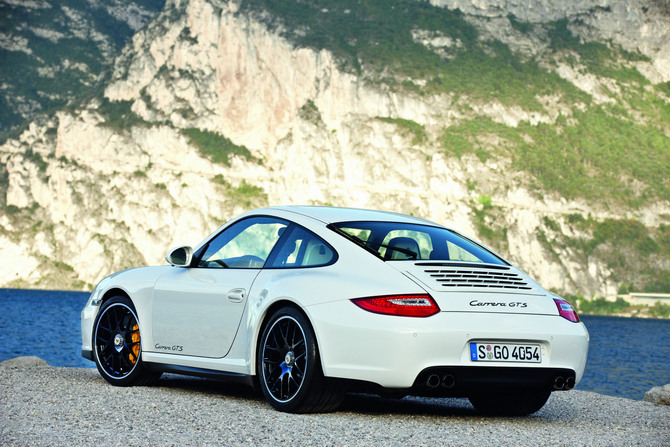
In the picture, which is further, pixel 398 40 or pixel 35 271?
pixel 398 40

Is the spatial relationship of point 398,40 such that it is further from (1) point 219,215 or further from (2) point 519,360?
(2) point 519,360

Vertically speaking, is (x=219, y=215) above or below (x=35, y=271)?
above

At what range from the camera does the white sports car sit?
199 inches

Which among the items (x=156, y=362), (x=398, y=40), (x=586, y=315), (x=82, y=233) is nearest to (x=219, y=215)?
(x=82, y=233)

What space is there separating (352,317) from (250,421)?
Answer: 3.00ft

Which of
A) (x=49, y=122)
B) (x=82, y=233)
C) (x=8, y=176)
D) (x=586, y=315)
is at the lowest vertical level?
(x=586, y=315)

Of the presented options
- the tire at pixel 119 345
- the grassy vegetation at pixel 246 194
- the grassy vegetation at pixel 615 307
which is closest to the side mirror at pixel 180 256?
the tire at pixel 119 345

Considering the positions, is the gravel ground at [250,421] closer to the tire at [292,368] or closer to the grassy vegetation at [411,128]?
the tire at [292,368]

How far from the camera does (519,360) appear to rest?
5.26 meters

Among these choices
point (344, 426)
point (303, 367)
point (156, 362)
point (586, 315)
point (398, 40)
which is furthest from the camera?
point (398, 40)

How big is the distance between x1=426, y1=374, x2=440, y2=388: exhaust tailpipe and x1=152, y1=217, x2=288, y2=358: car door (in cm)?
157

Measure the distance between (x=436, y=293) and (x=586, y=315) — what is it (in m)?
159

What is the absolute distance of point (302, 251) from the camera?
5883mm

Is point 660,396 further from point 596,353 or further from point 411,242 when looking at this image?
point 596,353
